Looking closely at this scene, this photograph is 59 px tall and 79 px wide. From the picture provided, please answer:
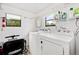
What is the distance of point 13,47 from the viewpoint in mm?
1095

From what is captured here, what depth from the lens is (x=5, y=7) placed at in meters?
1.04

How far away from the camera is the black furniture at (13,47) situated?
1.03 meters

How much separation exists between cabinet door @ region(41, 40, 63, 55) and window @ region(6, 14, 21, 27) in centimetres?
46

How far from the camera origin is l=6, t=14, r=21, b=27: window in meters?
1.06

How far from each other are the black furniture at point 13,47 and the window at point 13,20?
0.68 feet

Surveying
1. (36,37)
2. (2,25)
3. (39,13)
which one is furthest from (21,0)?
(36,37)

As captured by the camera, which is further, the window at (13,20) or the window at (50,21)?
the window at (50,21)

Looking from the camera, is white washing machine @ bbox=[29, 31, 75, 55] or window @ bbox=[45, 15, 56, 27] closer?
white washing machine @ bbox=[29, 31, 75, 55]

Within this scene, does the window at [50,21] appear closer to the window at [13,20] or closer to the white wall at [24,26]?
the white wall at [24,26]

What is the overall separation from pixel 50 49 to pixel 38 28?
1.07 ft

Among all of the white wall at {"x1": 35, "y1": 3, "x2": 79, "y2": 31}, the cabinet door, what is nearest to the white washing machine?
the cabinet door

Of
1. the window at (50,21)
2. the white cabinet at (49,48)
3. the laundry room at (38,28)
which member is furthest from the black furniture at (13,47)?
the window at (50,21)

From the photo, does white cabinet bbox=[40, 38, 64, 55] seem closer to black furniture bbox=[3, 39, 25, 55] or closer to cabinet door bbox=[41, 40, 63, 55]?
cabinet door bbox=[41, 40, 63, 55]
